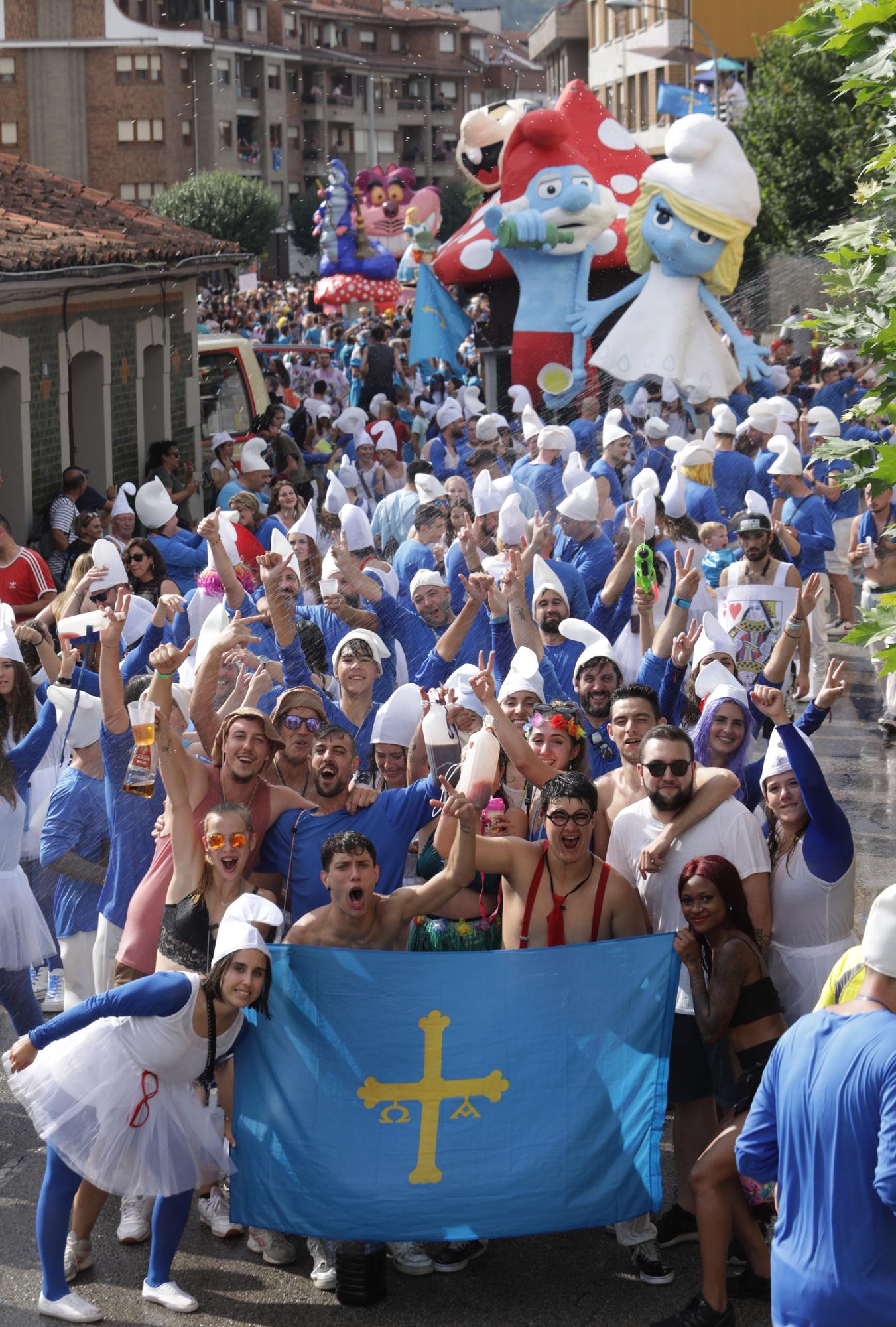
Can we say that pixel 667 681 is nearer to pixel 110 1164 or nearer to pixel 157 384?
pixel 110 1164

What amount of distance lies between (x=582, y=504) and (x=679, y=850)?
16.3 ft

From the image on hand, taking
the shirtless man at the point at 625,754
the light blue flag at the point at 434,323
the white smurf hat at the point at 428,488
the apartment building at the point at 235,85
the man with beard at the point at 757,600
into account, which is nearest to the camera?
the shirtless man at the point at 625,754

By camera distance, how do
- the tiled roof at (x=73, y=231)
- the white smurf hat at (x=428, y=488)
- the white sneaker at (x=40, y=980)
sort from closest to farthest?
the white sneaker at (x=40, y=980)
the white smurf hat at (x=428, y=488)
the tiled roof at (x=73, y=231)

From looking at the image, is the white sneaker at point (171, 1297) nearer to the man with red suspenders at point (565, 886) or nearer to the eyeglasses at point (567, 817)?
the man with red suspenders at point (565, 886)

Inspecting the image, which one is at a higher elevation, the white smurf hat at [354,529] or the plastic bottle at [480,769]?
the white smurf hat at [354,529]

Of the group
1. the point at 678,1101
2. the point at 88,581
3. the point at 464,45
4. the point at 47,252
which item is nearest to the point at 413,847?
the point at 678,1101

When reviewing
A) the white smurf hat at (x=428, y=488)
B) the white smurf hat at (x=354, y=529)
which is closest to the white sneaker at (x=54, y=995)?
the white smurf hat at (x=354, y=529)

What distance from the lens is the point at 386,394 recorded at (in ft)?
72.3

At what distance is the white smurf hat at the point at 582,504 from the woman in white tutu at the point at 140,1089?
5.67m

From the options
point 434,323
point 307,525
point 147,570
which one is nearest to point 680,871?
point 307,525

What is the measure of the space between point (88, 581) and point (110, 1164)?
4.09 m

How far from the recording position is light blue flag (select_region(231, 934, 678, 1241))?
18.2ft

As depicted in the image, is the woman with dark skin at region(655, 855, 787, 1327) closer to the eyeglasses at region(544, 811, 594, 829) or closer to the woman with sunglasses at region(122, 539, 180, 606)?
the eyeglasses at region(544, 811, 594, 829)

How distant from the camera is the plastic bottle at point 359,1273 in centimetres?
551
